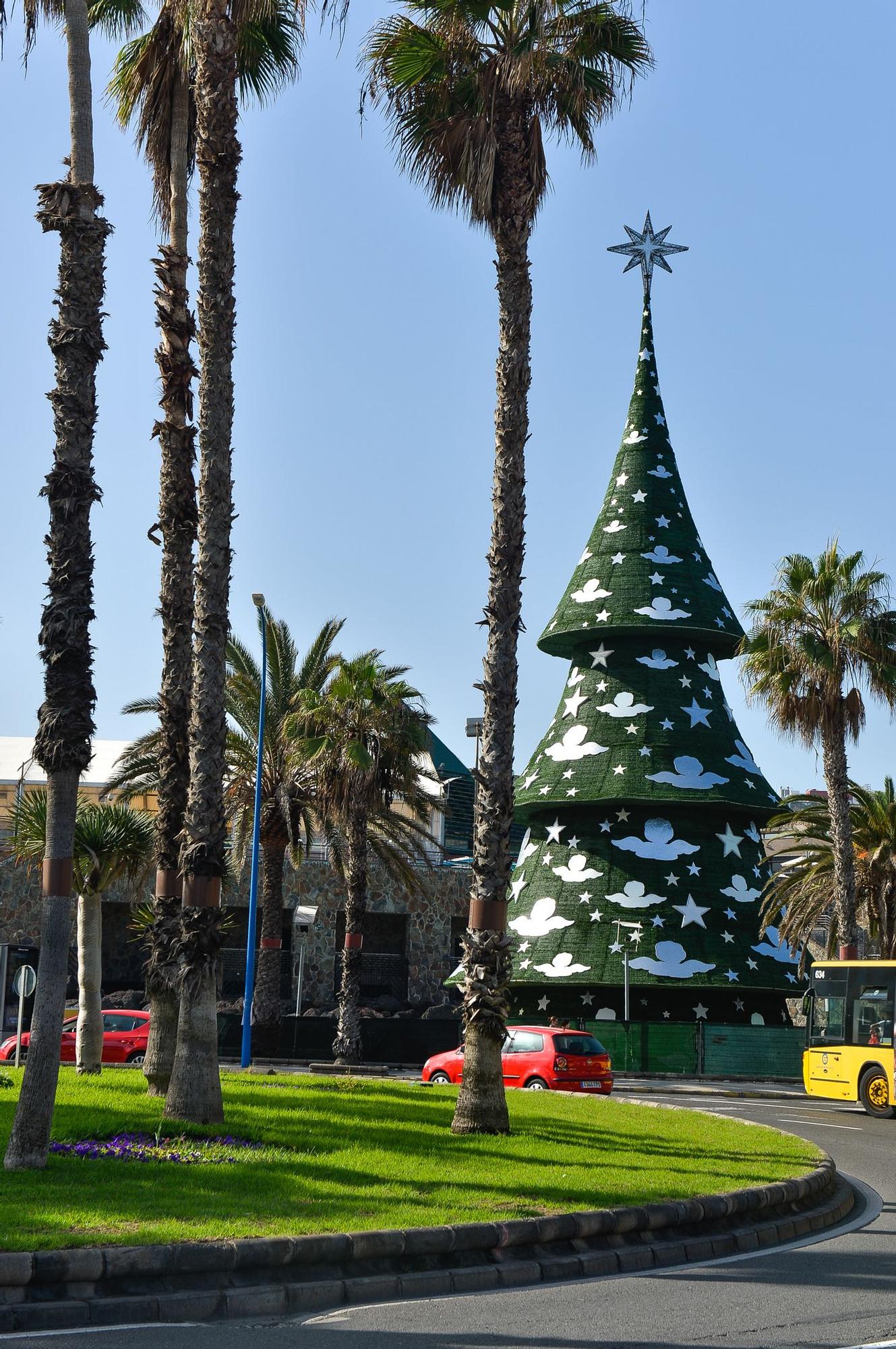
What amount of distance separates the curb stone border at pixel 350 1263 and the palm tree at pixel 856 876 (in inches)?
1141

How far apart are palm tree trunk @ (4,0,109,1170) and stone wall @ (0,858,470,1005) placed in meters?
37.5

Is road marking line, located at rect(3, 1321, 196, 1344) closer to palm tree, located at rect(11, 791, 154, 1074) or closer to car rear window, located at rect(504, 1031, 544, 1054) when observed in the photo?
palm tree, located at rect(11, 791, 154, 1074)

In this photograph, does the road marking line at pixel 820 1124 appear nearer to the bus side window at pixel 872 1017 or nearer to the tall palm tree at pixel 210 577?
the bus side window at pixel 872 1017

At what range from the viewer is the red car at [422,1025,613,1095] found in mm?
26812

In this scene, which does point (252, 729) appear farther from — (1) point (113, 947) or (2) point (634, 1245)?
(2) point (634, 1245)

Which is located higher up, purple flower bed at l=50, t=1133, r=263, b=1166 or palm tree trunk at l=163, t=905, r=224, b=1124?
palm tree trunk at l=163, t=905, r=224, b=1124

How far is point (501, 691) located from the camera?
54.0 feet

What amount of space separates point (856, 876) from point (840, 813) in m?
7.76

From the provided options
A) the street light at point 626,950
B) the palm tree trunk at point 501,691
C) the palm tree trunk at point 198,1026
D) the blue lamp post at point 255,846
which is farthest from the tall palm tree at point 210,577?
the street light at point 626,950

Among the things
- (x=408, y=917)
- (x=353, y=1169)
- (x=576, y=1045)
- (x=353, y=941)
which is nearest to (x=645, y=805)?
(x=353, y=941)

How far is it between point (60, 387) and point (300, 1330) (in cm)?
832

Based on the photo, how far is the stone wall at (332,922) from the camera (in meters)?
50.7

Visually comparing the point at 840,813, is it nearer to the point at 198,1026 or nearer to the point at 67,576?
the point at 198,1026

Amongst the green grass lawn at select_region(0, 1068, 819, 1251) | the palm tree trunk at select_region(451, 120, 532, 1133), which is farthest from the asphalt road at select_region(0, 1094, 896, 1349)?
the palm tree trunk at select_region(451, 120, 532, 1133)
